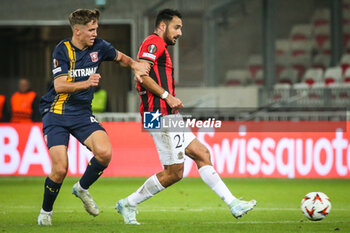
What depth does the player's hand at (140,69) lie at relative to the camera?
290 inches

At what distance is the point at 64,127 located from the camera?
7.46 meters

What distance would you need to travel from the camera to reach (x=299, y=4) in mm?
21047

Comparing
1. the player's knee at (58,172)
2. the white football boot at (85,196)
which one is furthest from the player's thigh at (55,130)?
the white football boot at (85,196)

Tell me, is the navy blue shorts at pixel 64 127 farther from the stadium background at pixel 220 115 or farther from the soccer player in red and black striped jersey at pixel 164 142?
the stadium background at pixel 220 115

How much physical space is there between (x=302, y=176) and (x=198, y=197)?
3.11 meters

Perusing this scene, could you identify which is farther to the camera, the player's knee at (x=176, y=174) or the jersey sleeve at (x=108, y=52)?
the jersey sleeve at (x=108, y=52)

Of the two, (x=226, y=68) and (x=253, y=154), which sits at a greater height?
(x=226, y=68)

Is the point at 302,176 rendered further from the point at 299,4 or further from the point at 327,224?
the point at 299,4

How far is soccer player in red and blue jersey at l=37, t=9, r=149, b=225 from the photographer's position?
7.25m

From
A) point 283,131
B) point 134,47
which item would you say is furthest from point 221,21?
point 283,131

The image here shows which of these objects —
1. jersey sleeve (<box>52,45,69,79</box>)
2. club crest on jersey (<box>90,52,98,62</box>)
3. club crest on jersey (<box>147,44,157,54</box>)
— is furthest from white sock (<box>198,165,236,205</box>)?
jersey sleeve (<box>52,45,69,79</box>)

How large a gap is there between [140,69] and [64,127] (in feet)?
2.98

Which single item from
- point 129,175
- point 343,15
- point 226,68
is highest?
point 343,15

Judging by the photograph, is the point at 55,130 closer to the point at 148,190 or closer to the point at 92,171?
the point at 92,171
